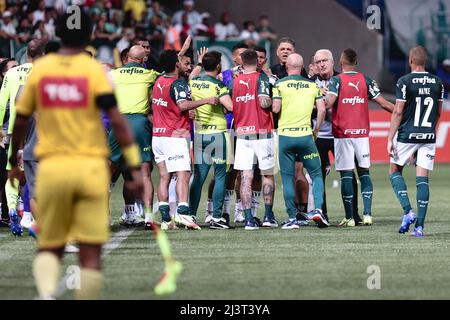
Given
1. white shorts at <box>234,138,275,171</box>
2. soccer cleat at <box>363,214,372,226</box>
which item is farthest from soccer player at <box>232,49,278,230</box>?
soccer cleat at <box>363,214,372,226</box>

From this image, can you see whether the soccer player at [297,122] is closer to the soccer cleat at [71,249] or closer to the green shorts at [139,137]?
the green shorts at [139,137]

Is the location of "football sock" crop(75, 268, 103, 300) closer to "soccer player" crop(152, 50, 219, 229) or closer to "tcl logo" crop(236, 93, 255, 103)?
"soccer player" crop(152, 50, 219, 229)

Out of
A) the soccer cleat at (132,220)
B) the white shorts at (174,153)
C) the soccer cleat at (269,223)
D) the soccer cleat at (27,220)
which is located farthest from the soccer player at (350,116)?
the soccer cleat at (27,220)

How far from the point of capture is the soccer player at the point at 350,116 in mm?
15789

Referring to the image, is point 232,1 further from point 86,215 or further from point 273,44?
point 86,215

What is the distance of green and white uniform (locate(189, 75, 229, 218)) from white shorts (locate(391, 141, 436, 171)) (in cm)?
243

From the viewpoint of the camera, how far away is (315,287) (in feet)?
32.7

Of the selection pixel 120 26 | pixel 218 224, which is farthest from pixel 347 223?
pixel 120 26

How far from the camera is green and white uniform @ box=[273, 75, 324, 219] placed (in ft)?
50.2

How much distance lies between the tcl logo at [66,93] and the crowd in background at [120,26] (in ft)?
71.4

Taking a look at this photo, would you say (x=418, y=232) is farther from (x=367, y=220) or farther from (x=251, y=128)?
(x=251, y=128)

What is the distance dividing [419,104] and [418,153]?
62 centimetres

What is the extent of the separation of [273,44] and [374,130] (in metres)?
4.45
